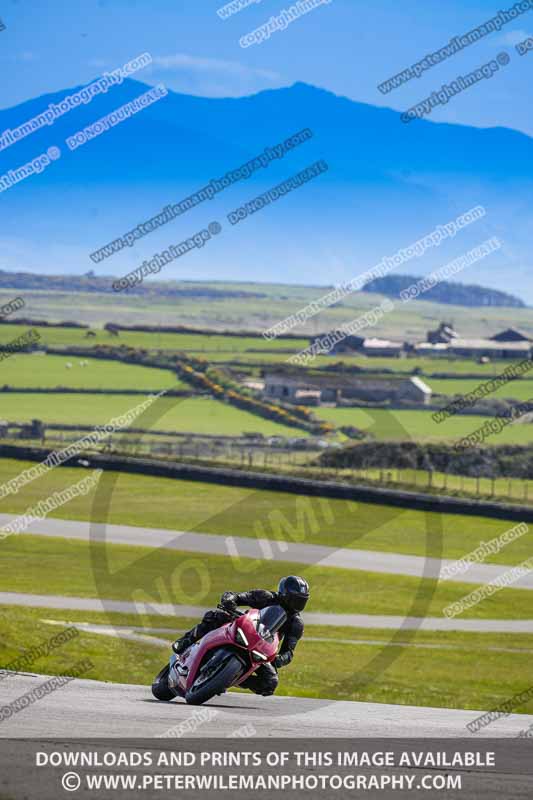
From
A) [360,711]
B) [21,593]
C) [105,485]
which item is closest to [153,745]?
[360,711]

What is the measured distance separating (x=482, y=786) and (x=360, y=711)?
6.37 metres

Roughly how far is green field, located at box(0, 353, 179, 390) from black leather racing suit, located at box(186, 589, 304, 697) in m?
105

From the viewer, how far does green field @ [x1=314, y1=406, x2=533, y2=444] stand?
92500 millimetres

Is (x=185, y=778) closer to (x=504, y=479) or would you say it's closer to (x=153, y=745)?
(x=153, y=745)

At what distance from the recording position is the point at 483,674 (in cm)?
2892

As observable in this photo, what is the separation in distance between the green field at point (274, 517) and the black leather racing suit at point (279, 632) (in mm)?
33851

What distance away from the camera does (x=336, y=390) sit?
12156 centimetres

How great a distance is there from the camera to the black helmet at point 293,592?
13227 millimetres

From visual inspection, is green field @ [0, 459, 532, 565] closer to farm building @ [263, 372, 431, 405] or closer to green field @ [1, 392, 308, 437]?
green field @ [1, 392, 308, 437]

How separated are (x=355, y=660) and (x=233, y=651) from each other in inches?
661
